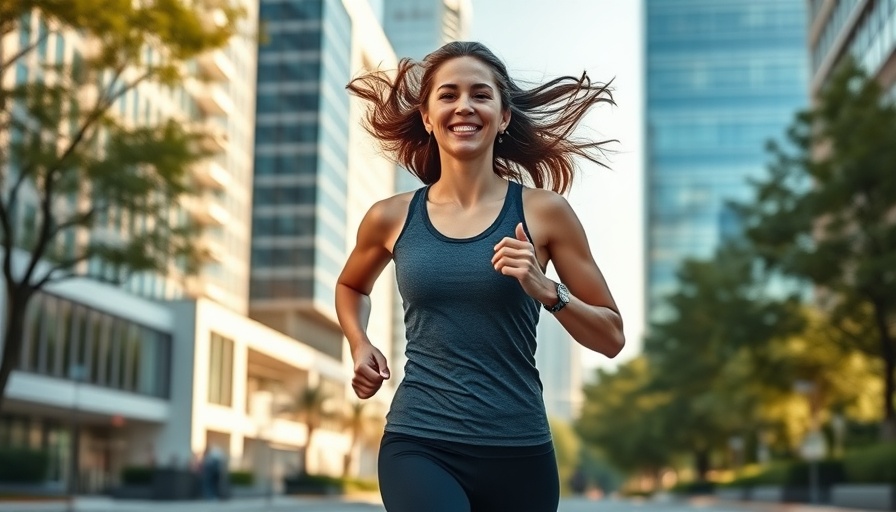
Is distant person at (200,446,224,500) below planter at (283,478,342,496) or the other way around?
the other way around

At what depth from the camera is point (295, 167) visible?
81.1 metres

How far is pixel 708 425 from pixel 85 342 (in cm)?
2825

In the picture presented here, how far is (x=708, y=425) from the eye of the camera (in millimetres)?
63125

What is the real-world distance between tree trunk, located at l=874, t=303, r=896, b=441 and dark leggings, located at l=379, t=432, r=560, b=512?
3041 centimetres

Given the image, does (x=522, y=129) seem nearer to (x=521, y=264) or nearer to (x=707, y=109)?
Answer: (x=521, y=264)

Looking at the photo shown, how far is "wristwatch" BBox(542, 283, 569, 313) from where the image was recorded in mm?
3365

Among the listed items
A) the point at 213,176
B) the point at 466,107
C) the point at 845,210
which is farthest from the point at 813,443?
the point at 213,176

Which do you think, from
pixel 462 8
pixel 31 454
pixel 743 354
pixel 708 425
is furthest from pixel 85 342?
pixel 462 8

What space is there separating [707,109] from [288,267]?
82500 millimetres

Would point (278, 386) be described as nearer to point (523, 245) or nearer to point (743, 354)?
point (743, 354)

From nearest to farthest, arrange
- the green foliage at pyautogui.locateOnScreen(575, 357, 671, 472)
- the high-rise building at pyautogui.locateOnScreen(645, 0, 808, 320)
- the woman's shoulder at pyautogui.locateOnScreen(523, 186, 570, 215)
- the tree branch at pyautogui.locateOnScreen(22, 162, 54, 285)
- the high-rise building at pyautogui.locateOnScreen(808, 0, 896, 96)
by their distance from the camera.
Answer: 1. the woman's shoulder at pyautogui.locateOnScreen(523, 186, 570, 215)
2. the tree branch at pyautogui.locateOnScreen(22, 162, 54, 285)
3. the high-rise building at pyautogui.locateOnScreen(808, 0, 896, 96)
4. the green foliage at pyautogui.locateOnScreen(575, 357, 671, 472)
5. the high-rise building at pyautogui.locateOnScreen(645, 0, 808, 320)

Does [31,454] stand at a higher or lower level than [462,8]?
lower

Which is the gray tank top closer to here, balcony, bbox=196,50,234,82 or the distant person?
the distant person

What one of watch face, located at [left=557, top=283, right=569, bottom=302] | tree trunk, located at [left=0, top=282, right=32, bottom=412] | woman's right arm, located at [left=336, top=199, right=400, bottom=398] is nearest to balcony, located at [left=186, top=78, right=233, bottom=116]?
tree trunk, located at [left=0, top=282, right=32, bottom=412]
